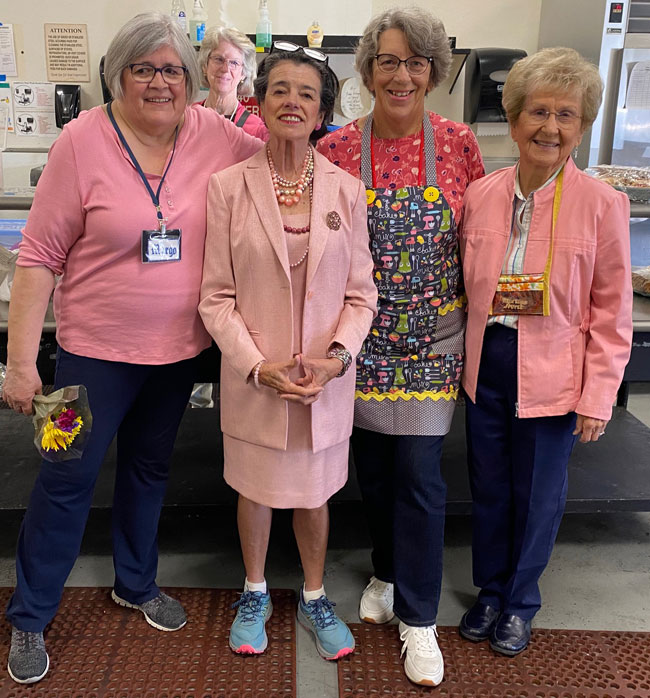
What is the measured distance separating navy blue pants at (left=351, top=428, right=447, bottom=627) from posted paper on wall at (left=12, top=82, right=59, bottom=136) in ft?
12.5

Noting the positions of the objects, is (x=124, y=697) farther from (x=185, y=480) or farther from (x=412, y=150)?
(x=412, y=150)

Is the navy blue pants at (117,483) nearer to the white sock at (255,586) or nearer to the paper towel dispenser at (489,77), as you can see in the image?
the white sock at (255,586)

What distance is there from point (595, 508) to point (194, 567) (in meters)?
1.42

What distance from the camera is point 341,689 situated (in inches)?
76.2

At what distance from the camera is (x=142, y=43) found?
5.35ft

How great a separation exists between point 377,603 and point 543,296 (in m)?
1.10

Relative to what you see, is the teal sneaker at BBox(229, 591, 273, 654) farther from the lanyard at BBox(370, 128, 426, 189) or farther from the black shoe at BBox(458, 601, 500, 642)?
the lanyard at BBox(370, 128, 426, 189)

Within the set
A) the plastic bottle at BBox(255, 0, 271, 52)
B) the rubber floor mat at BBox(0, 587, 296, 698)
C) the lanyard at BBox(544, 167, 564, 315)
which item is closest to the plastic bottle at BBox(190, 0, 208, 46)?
the plastic bottle at BBox(255, 0, 271, 52)

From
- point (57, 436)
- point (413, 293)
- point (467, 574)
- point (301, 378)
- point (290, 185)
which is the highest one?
point (290, 185)

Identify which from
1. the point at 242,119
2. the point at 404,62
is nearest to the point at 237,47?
the point at 242,119

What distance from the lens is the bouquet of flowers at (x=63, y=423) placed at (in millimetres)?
1739

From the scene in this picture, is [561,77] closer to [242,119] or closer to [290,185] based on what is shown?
[290,185]

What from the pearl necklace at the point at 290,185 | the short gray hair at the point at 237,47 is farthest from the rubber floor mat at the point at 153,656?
the short gray hair at the point at 237,47

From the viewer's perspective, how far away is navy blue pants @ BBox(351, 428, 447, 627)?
6.28 feet
